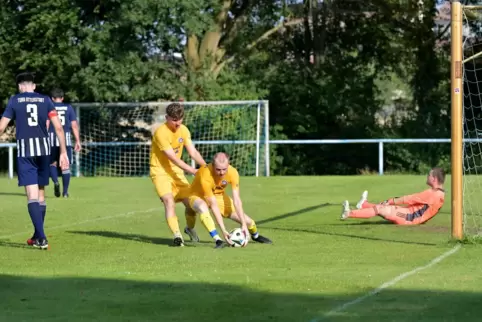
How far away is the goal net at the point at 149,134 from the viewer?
106 ft

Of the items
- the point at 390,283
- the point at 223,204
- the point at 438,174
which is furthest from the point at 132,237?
the point at 390,283

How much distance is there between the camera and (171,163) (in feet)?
46.3

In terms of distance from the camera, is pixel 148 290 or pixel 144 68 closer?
pixel 148 290

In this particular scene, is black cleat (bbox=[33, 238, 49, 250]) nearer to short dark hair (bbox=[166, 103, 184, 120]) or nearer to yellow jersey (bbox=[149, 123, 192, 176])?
yellow jersey (bbox=[149, 123, 192, 176])

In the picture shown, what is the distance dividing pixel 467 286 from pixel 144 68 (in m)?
24.8

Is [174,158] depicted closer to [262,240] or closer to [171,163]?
[171,163]

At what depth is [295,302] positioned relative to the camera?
9.23 meters

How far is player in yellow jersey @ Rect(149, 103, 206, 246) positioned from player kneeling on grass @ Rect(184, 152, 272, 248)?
0.31 metres

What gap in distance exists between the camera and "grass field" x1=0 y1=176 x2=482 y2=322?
351 inches

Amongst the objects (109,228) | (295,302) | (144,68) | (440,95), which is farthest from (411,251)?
(440,95)

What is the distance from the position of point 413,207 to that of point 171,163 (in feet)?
13.8

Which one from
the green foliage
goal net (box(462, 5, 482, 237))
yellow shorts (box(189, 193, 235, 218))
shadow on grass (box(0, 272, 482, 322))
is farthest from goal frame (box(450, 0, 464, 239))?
the green foliage

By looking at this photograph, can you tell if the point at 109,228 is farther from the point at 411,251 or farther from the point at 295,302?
the point at 295,302

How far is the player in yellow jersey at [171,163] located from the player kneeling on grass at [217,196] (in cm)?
31
